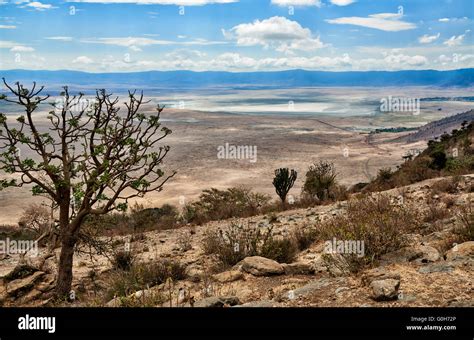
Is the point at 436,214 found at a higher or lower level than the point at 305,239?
higher

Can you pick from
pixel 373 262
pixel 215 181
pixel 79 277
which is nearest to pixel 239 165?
pixel 215 181

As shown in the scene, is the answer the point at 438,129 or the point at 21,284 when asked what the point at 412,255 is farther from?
the point at 438,129

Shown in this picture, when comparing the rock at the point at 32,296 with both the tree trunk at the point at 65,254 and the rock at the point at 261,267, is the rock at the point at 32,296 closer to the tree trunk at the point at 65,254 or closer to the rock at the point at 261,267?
the tree trunk at the point at 65,254

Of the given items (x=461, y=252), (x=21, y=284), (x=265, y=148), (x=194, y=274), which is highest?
(x=461, y=252)

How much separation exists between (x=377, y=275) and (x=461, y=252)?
1262 millimetres

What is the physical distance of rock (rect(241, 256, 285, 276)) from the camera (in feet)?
20.0

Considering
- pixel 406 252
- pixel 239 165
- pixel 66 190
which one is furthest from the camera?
pixel 239 165

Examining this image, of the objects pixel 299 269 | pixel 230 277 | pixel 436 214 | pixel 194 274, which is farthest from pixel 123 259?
pixel 436 214

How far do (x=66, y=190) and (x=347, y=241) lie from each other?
4587 millimetres

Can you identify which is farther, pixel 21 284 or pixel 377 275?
pixel 21 284

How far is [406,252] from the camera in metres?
5.66

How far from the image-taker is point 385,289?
398 centimetres

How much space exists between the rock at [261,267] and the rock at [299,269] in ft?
0.29
